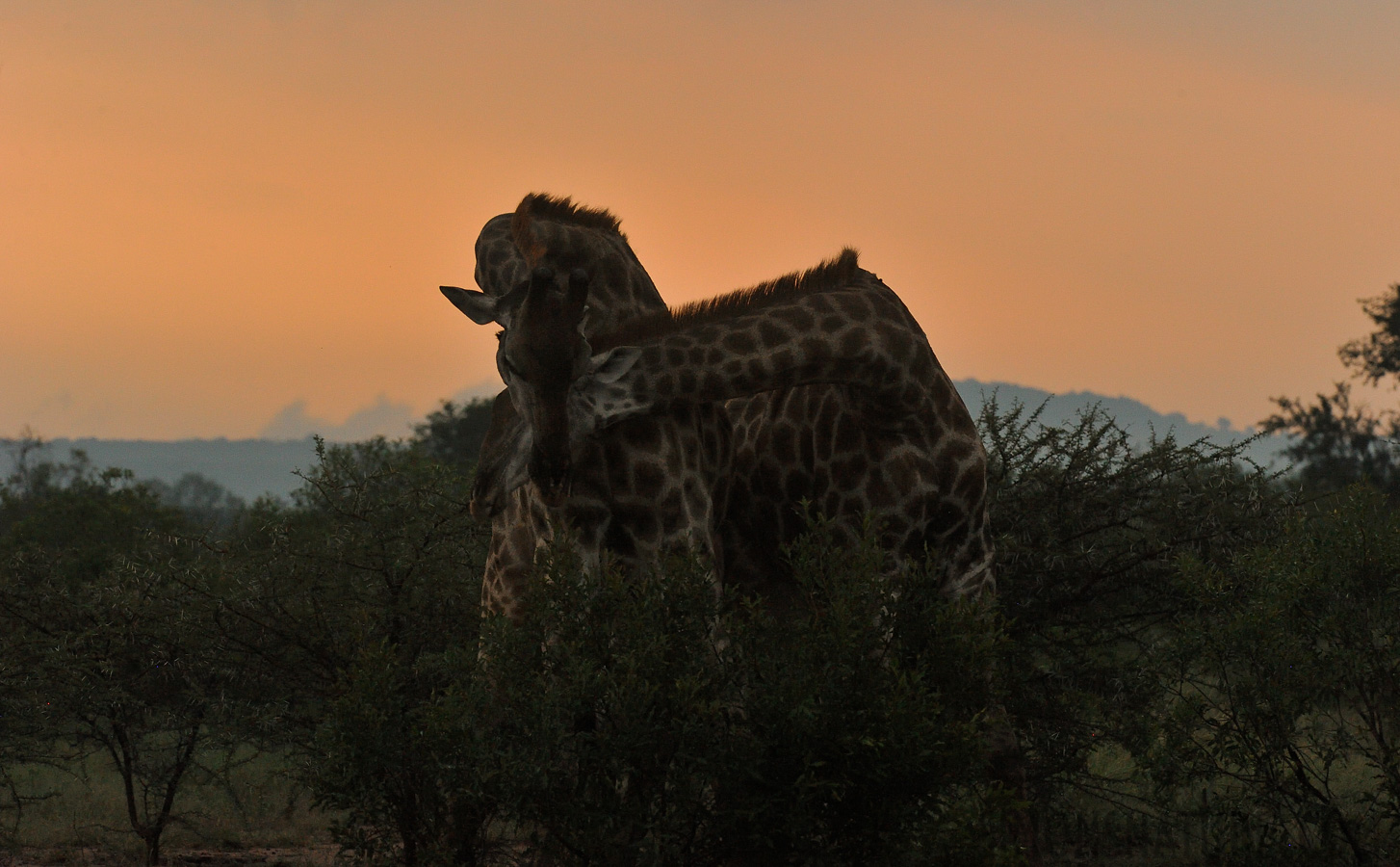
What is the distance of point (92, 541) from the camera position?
861 inches

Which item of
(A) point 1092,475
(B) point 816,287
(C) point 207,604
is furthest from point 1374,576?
(C) point 207,604

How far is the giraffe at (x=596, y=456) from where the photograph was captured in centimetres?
615

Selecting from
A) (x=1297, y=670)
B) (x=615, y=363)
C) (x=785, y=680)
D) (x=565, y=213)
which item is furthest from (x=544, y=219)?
(x=1297, y=670)

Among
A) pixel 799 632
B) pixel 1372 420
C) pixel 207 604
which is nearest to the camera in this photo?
pixel 799 632

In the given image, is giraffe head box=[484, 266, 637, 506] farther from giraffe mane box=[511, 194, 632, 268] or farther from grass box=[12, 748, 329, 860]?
grass box=[12, 748, 329, 860]

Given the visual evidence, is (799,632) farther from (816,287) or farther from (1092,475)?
(1092,475)

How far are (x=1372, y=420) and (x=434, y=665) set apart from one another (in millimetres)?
39361

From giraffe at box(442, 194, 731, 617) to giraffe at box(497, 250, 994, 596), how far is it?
15 cm

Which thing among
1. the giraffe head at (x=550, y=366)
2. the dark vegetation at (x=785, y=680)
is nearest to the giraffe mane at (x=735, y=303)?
the giraffe head at (x=550, y=366)

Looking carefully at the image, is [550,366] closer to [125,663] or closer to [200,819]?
[125,663]

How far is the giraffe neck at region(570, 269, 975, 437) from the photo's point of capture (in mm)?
6223

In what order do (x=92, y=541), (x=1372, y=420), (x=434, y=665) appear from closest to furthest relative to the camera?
1. (x=434, y=665)
2. (x=92, y=541)
3. (x=1372, y=420)

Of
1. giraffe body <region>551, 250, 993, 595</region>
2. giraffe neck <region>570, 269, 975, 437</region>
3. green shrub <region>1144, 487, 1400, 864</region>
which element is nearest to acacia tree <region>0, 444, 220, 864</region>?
giraffe body <region>551, 250, 993, 595</region>

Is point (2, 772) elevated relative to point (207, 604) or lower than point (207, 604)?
lower
